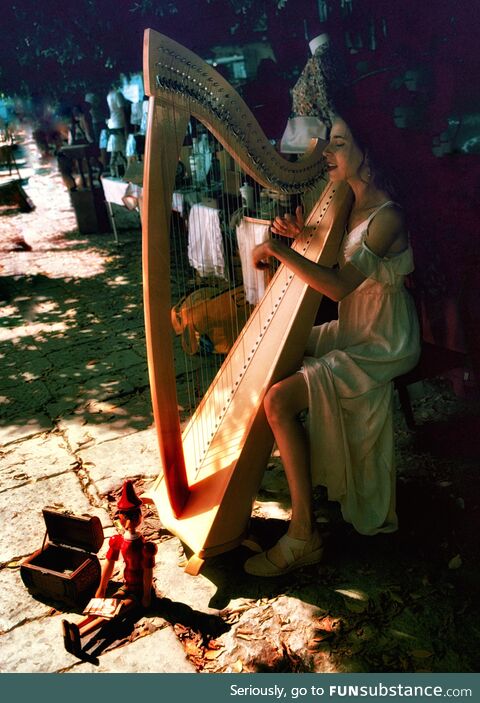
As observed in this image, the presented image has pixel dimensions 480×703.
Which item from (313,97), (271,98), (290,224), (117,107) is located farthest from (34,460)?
(117,107)

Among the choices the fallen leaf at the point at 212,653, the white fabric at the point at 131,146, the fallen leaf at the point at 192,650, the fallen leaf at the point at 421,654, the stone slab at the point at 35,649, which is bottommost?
the stone slab at the point at 35,649

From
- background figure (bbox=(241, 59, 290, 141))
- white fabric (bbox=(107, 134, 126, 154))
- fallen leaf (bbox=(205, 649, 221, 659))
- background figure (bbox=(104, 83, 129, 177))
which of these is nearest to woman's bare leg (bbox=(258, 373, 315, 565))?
fallen leaf (bbox=(205, 649, 221, 659))

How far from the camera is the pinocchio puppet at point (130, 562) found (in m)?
2.27

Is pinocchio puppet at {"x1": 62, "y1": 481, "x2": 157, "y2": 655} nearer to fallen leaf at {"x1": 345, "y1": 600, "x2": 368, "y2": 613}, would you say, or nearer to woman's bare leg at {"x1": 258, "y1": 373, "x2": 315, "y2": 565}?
woman's bare leg at {"x1": 258, "y1": 373, "x2": 315, "y2": 565}

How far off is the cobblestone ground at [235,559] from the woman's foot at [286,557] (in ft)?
0.16

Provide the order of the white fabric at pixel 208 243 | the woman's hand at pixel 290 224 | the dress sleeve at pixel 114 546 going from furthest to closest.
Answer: the white fabric at pixel 208 243, the woman's hand at pixel 290 224, the dress sleeve at pixel 114 546

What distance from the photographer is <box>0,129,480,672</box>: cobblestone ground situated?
2.13 m

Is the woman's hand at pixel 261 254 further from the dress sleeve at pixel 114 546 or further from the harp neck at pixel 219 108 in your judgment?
the dress sleeve at pixel 114 546

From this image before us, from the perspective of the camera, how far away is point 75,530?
8.19ft

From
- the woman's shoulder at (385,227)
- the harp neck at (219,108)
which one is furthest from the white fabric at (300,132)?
the woman's shoulder at (385,227)

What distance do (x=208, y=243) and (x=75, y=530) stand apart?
10.9 feet

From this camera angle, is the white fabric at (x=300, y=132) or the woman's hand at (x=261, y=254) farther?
the white fabric at (x=300, y=132)

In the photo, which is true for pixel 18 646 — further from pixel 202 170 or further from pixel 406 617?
pixel 202 170

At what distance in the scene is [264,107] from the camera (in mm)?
5984
